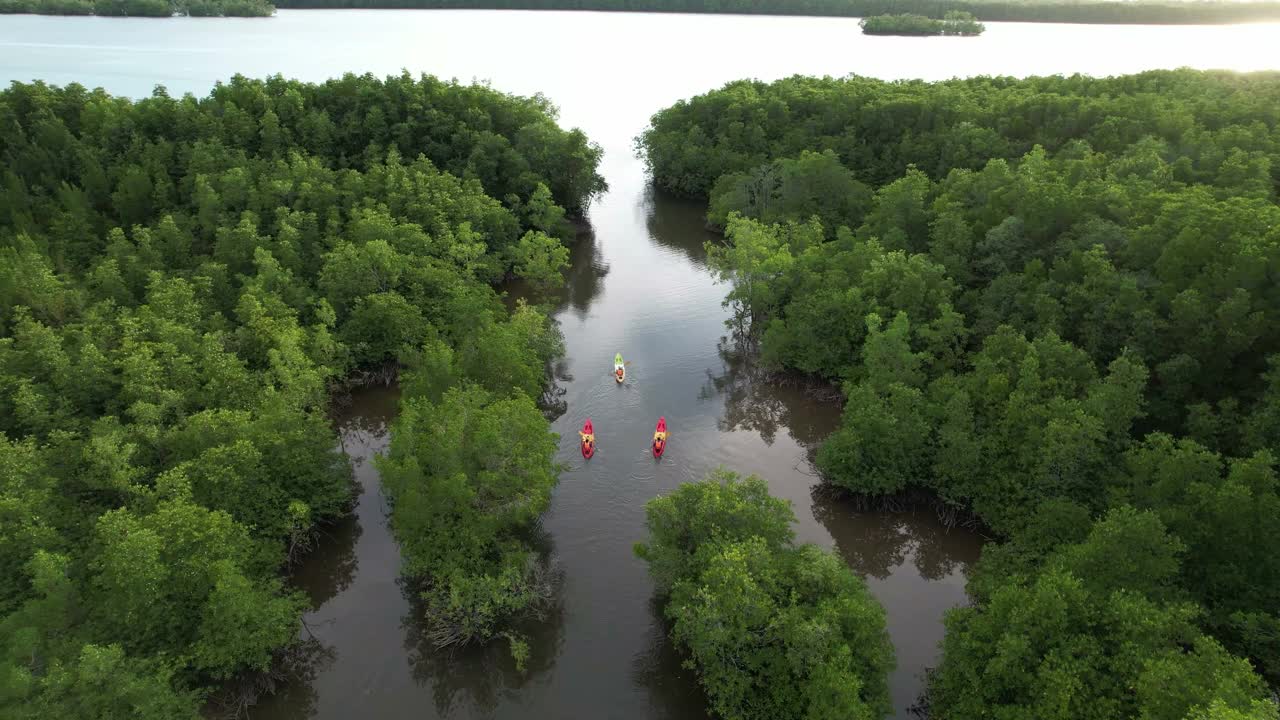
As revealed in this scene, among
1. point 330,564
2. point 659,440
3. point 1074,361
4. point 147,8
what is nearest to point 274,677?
point 330,564

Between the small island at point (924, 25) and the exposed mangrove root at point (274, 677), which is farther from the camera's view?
the small island at point (924, 25)

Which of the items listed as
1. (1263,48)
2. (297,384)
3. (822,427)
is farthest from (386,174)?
(1263,48)

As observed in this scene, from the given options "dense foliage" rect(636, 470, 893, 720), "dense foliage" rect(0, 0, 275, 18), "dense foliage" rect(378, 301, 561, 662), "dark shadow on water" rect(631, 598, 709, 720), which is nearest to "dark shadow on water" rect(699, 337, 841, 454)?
"dense foliage" rect(378, 301, 561, 662)

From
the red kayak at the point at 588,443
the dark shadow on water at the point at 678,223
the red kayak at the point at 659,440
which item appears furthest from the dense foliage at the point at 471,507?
the dark shadow on water at the point at 678,223

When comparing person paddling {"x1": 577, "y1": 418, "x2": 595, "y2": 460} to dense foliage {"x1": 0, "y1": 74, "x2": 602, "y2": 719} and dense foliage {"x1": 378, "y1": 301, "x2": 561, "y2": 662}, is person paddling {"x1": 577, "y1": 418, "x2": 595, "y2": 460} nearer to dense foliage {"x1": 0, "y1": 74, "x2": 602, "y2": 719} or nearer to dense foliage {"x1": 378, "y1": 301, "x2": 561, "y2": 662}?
dense foliage {"x1": 0, "y1": 74, "x2": 602, "y2": 719}

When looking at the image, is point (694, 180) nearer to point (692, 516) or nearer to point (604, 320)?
point (604, 320)

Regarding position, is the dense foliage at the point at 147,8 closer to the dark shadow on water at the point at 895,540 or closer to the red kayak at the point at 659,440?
the red kayak at the point at 659,440

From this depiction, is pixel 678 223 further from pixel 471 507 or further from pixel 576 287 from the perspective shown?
pixel 471 507

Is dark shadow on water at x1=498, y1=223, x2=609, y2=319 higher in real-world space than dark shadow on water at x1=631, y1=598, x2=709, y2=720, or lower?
higher
